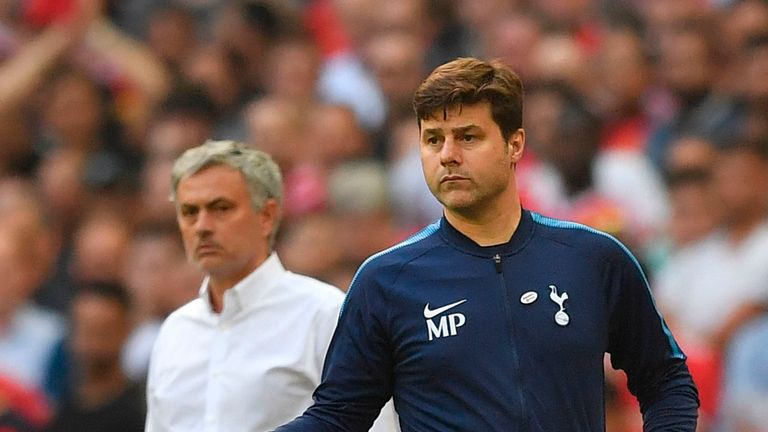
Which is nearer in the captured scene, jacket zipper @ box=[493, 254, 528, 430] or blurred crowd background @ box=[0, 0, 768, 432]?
jacket zipper @ box=[493, 254, 528, 430]

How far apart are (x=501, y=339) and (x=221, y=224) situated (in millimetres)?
1464

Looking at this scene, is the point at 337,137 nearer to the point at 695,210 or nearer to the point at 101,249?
the point at 101,249

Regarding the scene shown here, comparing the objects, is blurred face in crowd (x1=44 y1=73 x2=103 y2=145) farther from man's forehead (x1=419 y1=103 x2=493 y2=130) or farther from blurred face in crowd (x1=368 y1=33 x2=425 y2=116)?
man's forehead (x1=419 y1=103 x2=493 y2=130)

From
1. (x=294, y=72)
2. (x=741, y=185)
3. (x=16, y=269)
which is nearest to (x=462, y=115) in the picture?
(x=741, y=185)

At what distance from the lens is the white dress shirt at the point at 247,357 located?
19.4ft

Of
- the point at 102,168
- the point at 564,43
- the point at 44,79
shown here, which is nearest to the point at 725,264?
the point at 564,43

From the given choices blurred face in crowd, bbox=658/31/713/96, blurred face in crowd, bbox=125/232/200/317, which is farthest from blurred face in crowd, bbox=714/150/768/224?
blurred face in crowd, bbox=125/232/200/317

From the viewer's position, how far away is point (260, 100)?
39.0ft

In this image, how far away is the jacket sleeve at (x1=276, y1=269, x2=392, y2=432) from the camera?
16.7 feet

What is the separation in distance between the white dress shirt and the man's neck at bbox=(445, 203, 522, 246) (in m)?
1.05

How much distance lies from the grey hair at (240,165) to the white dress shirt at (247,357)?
9.6 inches

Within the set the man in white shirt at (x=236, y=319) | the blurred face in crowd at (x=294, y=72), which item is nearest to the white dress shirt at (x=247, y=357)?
the man in white shirt at (x=236, y=319)

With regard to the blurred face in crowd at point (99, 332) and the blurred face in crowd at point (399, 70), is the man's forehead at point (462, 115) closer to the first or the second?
the blurred face in crowd at point (99, 332)

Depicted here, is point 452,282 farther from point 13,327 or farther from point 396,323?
point 13,327
